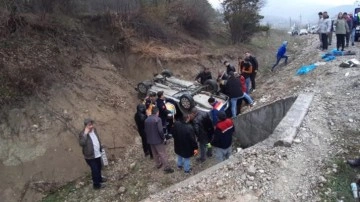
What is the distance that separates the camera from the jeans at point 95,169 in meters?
7.60

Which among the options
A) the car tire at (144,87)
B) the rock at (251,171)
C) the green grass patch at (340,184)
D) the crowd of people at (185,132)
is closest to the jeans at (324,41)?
the crowd of people at (185,132)

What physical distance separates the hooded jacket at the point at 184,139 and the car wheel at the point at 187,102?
2.44m

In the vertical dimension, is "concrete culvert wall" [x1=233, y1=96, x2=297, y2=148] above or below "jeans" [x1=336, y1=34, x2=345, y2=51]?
below

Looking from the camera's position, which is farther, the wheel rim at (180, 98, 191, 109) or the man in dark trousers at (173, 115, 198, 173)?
the wheel rim at (180, 98, 191, 109)

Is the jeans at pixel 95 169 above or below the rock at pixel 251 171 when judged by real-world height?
below

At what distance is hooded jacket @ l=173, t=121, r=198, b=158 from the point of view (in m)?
7.21

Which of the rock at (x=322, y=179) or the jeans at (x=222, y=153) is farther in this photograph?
the jeans at (x=222, y=153)

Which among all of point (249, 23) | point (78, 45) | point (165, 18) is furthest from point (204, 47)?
point (78, 45)

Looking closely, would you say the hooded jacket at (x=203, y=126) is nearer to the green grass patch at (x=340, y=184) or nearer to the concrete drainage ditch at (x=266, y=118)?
the concrete drainage ditch at (x=266, y=118)

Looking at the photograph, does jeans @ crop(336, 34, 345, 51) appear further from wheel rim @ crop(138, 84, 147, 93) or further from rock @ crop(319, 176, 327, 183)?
rock @ crop(319, 176, 327, 183)

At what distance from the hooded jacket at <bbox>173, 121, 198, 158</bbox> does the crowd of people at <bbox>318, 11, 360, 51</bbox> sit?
8.57 m

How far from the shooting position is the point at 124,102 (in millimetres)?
11922

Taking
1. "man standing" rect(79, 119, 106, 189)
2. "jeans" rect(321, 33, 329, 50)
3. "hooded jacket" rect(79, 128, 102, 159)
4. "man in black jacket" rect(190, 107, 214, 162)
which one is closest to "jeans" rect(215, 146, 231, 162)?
"man in black jacket" rect(190, 107, 214, 162)

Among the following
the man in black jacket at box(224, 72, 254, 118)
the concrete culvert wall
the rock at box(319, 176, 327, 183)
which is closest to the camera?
the rock at box(319, 176, 327, 183)
